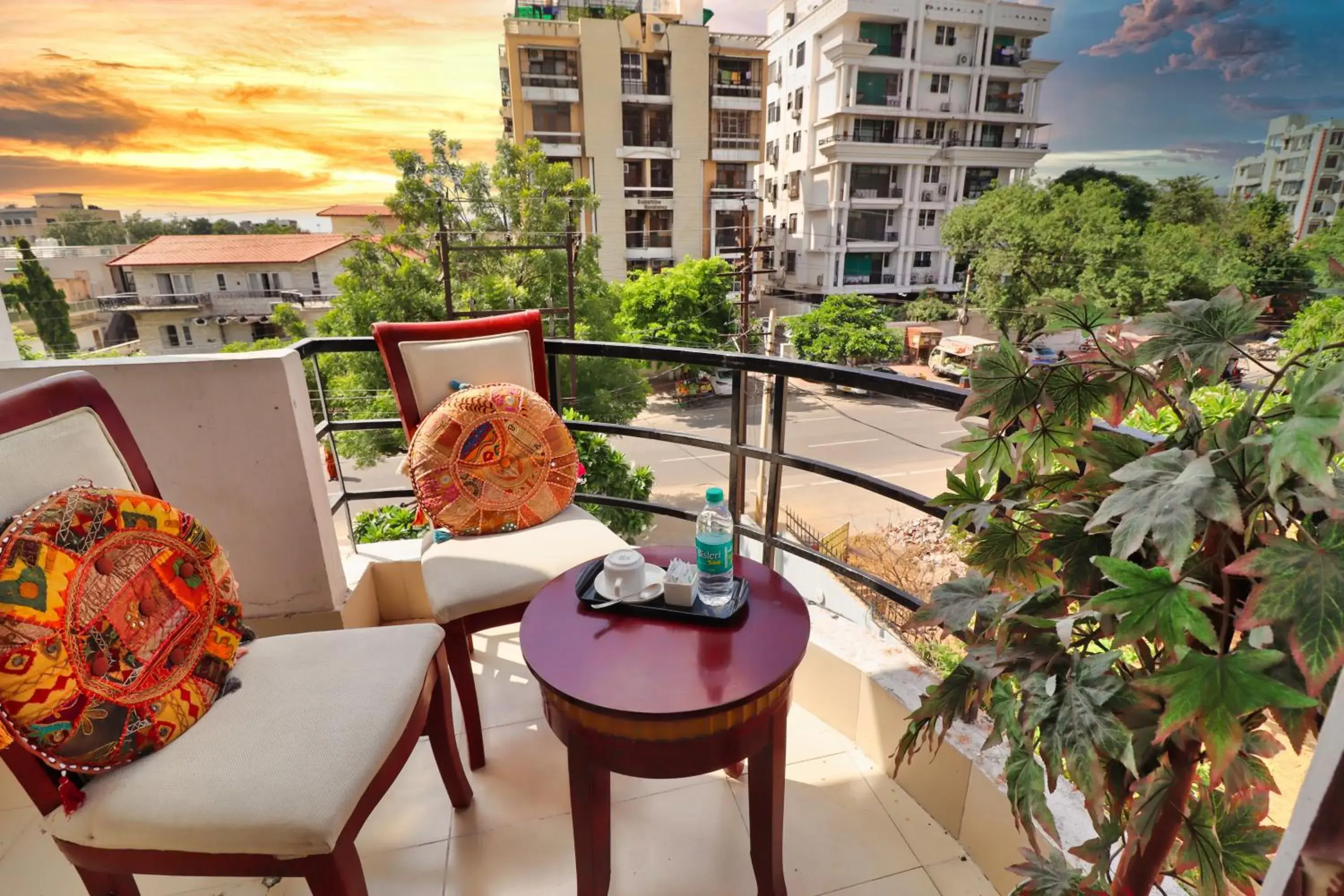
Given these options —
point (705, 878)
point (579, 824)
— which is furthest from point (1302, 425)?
point (705, 878)

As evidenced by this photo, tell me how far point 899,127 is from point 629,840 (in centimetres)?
2370

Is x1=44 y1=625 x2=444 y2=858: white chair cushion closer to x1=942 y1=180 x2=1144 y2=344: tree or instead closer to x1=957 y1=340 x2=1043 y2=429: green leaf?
x1=957 y1=340 x2=1043 y2=429: green leaf

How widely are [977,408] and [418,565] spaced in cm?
174

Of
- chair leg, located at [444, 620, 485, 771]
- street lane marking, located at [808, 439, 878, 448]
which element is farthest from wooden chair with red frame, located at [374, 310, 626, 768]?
street lane marking, located at [808, 439, 878, 448]

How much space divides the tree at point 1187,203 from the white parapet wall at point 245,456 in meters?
23.4

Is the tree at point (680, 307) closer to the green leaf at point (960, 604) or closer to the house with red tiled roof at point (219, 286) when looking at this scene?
the house with red tiled roof at point (219, 286)

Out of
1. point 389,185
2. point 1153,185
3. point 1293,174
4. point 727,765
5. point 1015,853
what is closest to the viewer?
point 727,765

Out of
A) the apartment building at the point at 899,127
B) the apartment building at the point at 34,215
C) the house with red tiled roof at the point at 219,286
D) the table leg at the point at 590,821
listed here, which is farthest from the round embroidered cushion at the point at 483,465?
the apartment building at the point at 899,127

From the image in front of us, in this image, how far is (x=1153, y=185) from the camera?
19781 mm

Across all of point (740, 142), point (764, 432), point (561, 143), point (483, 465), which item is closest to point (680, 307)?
point (561, 143)

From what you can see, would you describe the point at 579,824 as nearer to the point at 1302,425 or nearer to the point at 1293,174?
the point at 1302,425

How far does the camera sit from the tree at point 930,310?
19.5 meters

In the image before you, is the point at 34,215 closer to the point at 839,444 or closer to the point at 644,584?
the point at 644,584

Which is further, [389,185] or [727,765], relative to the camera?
[389,185]
